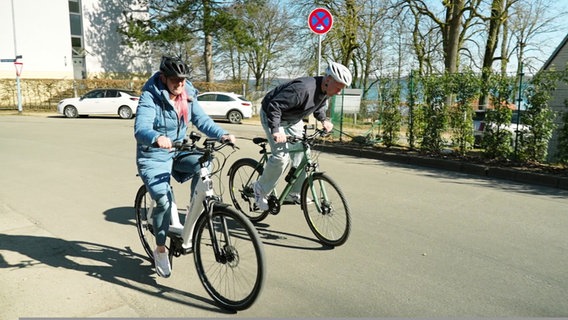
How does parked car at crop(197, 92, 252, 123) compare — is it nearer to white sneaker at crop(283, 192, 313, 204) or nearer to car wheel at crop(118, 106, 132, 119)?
car wheel at crop(118, 106, 132, 119)

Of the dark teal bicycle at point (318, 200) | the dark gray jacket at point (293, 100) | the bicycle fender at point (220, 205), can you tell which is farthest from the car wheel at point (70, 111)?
the bicycle fender at point (220, 205)

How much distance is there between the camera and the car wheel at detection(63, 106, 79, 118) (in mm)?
22542

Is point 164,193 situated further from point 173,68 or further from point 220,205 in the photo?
point 173,68

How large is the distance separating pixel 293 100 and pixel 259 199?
1190 millimetres

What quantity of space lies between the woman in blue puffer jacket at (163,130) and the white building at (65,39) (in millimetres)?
31336

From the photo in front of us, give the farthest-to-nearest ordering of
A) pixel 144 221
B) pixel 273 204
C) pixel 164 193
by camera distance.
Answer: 1. pixel 273 204
2. pixel 144 221
3. pixel 164 193

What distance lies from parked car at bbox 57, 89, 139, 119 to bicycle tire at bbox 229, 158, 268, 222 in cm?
1826

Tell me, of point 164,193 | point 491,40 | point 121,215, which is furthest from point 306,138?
point 491,40

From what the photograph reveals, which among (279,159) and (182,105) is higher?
(182,105)

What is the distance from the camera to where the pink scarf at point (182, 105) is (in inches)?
146

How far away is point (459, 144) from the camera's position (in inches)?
396

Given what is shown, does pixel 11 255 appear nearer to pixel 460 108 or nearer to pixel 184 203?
→ pixel 184 203

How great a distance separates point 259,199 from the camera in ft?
16.5

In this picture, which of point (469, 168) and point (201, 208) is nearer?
point (201, 208)
